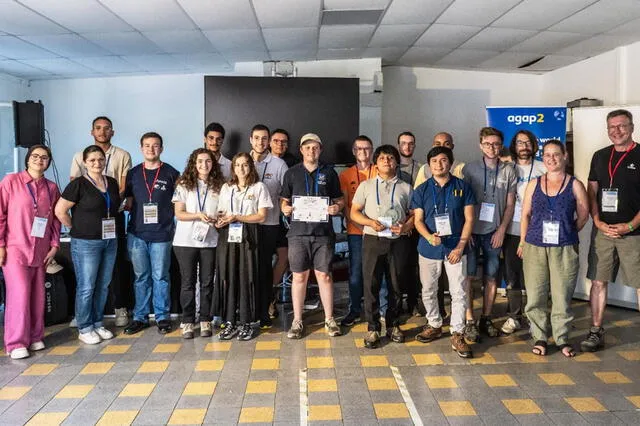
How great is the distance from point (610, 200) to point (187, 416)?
3.22 m

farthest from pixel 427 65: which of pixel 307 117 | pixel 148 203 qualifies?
pixel 148 203

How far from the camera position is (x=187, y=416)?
2658mm

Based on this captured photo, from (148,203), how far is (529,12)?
12.3ft

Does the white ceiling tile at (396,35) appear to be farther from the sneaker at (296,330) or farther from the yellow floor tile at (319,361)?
the yellow floor tile at (319,361)

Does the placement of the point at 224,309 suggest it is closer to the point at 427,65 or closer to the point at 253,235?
the point at 253,235

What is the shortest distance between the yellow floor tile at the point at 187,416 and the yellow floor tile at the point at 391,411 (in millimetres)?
958

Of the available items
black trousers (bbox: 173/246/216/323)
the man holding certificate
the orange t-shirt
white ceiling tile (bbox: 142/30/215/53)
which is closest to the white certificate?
the man holding certificate

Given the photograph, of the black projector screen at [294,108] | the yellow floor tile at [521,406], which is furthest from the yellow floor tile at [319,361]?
the black projector screen at [294,108]

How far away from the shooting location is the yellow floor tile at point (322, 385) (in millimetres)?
2971

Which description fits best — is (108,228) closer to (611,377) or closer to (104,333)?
(104,333)

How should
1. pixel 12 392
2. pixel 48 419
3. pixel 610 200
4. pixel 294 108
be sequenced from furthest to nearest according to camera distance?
pixel 294 108
pixel 610 200
pixel 12 392
pixel 48 419

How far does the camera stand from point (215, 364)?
337cm

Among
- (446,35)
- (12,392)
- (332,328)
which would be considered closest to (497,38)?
(446,35)

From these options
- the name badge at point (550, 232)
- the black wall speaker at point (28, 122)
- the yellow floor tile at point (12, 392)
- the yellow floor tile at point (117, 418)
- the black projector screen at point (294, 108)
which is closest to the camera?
the yellow floor tile at point (117, 418)
